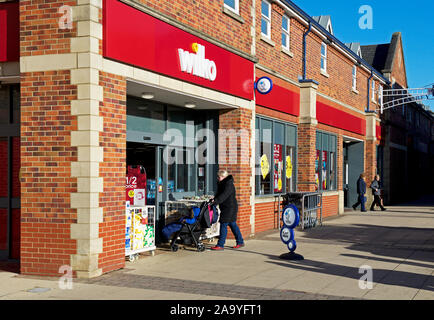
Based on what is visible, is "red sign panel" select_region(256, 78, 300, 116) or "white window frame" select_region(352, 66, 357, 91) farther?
"white window frame" select_region(352, 66, 357, 91)

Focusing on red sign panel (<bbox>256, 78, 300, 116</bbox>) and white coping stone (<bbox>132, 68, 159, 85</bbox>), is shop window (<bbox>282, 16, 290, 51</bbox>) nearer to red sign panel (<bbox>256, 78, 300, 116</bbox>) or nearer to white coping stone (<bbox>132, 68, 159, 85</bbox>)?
red sign panel (<bbox>256, 78, 300, 116</bbox>)

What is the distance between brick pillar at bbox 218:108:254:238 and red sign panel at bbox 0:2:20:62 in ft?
18.5

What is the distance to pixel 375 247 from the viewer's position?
12.0 m

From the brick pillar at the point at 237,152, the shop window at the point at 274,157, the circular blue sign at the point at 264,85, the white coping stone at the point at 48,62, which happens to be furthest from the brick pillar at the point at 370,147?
the white coping stone at the point at 48,62

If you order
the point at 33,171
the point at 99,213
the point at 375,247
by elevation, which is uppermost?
the point at 33,171

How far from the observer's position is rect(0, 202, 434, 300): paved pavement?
7.21m

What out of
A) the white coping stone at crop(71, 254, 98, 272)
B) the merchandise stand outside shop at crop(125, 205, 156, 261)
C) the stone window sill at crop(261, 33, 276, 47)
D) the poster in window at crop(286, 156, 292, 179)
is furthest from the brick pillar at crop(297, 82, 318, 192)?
the white coping stone at crop(71, 254, 98, 272)

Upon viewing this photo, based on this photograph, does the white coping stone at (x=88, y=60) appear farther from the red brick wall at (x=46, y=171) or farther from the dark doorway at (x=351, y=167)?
the dark doorway at (x=351, y=167)

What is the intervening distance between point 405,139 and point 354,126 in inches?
547

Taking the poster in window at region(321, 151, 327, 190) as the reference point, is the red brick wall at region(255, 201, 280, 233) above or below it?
below

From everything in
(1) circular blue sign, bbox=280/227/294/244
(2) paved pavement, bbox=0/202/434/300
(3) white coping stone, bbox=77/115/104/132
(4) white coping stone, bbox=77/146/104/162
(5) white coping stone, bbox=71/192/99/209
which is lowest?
(2) paved pavement, bbox=0/202/434/300
